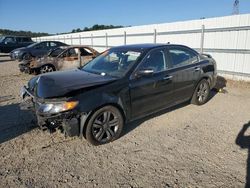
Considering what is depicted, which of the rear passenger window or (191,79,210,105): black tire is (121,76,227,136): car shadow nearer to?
(191,79,210,105): black tire

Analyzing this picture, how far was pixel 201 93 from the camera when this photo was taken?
19.1 ft

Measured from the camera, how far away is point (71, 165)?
10.9 ft

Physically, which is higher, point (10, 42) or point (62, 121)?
point (10, 42)

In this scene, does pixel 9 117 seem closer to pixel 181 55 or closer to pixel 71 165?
pixel 71 165

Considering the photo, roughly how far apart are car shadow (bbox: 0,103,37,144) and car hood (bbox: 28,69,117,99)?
0.79 m

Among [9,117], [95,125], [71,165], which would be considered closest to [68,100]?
[95,125]

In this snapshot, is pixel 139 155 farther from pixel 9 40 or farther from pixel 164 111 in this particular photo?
pixel 9 40

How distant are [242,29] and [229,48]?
847 mm

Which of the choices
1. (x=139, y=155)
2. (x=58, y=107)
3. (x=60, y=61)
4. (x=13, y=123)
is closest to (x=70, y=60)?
(x=60, y=61)

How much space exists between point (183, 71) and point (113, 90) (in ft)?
6.50

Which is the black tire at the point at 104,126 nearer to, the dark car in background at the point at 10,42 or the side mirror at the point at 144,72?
the side mirror at the point at 144,72

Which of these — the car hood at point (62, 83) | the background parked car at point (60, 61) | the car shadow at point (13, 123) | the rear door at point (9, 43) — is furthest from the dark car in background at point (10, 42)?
the car hood at point (62, 83)

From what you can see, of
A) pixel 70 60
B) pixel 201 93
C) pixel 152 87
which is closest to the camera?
pixel 152 87

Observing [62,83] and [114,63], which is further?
[114,63]
